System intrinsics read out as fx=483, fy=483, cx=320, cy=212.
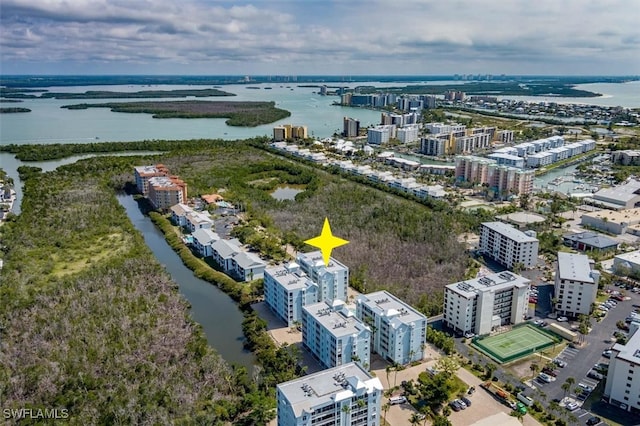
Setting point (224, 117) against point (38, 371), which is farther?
point (224, 117)

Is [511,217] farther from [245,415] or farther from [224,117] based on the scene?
[224,117]

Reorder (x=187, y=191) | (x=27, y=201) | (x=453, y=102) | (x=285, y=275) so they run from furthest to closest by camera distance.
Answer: (x=453, y=102) → (x=187, y=191) → (x=27, y=201) → (x=285, y=275)

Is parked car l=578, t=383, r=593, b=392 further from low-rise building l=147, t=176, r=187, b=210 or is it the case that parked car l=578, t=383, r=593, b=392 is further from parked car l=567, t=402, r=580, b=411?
low-rise building l=147, t=176, r=187, b=210

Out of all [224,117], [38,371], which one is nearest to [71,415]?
[38,371]

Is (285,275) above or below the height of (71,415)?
above

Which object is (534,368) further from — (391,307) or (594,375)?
(391,307)

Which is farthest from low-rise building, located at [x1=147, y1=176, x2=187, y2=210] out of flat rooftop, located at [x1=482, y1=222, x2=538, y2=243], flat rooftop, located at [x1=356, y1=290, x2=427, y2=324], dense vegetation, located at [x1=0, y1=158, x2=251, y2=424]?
flat rooftop, located at [x1=482, y1=222, x2=538, y2=243]

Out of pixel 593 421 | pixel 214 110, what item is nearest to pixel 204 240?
pixel 593 421
